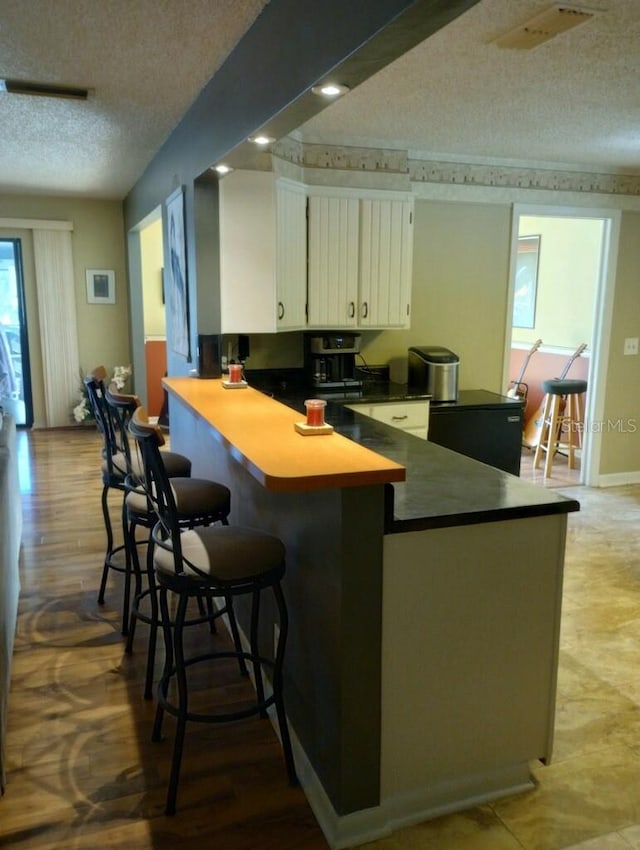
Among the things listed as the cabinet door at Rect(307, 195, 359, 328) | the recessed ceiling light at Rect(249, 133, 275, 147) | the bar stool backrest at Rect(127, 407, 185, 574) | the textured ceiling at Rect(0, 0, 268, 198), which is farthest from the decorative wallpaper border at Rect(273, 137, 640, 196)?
the bar stool backrest at Rect(127, 407, 185, 574)

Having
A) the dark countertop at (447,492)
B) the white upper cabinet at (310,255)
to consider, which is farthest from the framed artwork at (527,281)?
the dark countertop at (447,492)

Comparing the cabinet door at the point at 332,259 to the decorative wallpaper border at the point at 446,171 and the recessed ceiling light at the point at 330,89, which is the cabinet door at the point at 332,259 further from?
the recessed ceiling light at the point at 330,89

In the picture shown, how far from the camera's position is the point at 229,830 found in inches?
75.7

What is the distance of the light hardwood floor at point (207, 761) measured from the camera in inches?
75.0

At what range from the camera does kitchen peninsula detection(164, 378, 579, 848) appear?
179 cm

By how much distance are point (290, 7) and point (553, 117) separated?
2135mm

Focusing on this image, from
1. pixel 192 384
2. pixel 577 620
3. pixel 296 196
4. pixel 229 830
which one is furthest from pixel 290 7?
pixel 577 620

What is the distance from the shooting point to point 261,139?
105 inches

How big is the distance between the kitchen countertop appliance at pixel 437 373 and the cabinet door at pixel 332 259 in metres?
0.64

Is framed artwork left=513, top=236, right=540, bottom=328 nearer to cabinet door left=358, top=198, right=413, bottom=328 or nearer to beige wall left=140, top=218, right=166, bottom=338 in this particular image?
cabinet door left=358, top=198, right=413, bottom=328

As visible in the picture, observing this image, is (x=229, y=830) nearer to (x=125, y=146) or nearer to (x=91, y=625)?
(x=91, y=625)

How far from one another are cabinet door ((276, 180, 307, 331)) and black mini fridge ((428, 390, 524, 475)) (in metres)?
1.11

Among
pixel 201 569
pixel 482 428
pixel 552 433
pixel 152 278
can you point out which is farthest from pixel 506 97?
pixel 152 278

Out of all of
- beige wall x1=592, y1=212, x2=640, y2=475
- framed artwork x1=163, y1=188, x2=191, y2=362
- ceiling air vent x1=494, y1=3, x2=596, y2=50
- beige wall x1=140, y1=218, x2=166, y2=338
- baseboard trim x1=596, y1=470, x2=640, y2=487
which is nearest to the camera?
ceiling air vent x1=494, y1=3, x2=596, y2=50
